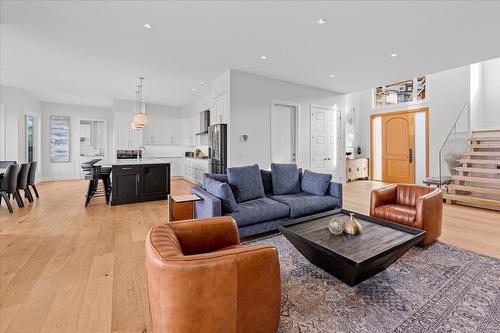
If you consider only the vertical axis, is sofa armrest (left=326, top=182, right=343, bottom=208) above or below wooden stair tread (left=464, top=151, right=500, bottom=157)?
below

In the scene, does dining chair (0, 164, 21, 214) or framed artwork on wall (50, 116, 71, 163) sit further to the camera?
framed artwork on wall (50, 116, 71, 163)

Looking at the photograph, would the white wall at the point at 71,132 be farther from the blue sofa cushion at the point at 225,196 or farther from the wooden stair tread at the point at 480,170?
the wooden stair tread at the point at 480,170

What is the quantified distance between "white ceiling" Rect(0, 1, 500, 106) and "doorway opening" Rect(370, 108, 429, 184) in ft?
8.70

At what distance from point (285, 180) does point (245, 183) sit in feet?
2.58

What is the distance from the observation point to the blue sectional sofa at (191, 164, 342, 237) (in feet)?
10.1

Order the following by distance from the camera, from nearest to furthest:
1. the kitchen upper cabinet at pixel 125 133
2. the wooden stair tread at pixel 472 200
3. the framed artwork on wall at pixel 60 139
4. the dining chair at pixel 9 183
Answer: the dining chair at pixel 9 183 → the wooden stair tread at pixel 472 200 → the kitchen upper cabinet at pixel 125 133 → the framed artwork on wall at pixel 60 139

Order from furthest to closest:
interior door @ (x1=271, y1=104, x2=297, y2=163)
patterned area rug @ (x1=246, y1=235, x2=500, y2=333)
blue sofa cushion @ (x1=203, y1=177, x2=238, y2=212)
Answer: interior door @ (x1=271, y1=104, x2=297, y2=163)
blue sofa cushion @ (x1=203, y1=177, x2=238, y2=212)
patterned area rug @ (x1=246, y1=235, x2=500, y2=333)

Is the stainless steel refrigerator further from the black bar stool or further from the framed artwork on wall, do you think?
the framed artwork on wall

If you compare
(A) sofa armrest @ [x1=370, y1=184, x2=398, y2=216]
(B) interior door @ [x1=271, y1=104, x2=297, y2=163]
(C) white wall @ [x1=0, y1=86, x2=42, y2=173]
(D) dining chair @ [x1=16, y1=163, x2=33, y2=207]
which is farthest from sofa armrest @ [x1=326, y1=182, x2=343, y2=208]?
(C) white wall @ [x1=0, y1=86, x2=42, y2=173]

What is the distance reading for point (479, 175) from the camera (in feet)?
18.0

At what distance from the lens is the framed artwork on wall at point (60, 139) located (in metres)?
8.97

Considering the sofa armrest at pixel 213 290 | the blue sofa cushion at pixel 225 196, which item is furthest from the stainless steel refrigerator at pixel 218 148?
the sofa armrest at pixel 213 290

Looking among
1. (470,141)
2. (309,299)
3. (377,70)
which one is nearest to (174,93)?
(377,70)

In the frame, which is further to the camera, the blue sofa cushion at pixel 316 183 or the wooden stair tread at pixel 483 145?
the wooden stair tread at pixel 483 145
